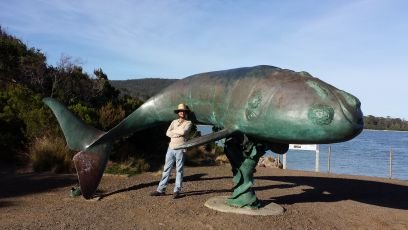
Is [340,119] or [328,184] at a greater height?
[340,119]

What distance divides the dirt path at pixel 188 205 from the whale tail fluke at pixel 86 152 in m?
0.38

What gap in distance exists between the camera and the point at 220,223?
23.5 ft

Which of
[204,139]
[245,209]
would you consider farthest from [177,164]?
[204,139]

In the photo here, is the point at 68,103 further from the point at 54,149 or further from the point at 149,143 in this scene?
the point at 54,149

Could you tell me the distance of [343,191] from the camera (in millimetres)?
11430

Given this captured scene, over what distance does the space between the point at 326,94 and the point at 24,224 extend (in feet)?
15.3

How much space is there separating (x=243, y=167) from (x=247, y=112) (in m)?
1.21

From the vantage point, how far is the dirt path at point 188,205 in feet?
23.4

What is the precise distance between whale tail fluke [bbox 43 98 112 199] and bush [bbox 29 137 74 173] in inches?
172

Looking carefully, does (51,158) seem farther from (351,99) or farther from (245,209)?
(351,99)

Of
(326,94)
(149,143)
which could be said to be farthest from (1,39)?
(326,94)

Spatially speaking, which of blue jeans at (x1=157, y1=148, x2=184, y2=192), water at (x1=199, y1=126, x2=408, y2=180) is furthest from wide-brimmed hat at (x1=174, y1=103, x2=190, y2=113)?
water at (x1=199, y1=126, x2=408, y2=180)

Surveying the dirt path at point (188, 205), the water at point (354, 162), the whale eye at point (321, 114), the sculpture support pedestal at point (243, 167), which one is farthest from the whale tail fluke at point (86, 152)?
the water at point (354, 162)

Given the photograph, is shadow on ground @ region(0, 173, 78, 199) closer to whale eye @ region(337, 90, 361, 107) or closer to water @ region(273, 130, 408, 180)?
whale eye @ region(337, 90, 361, 107)
